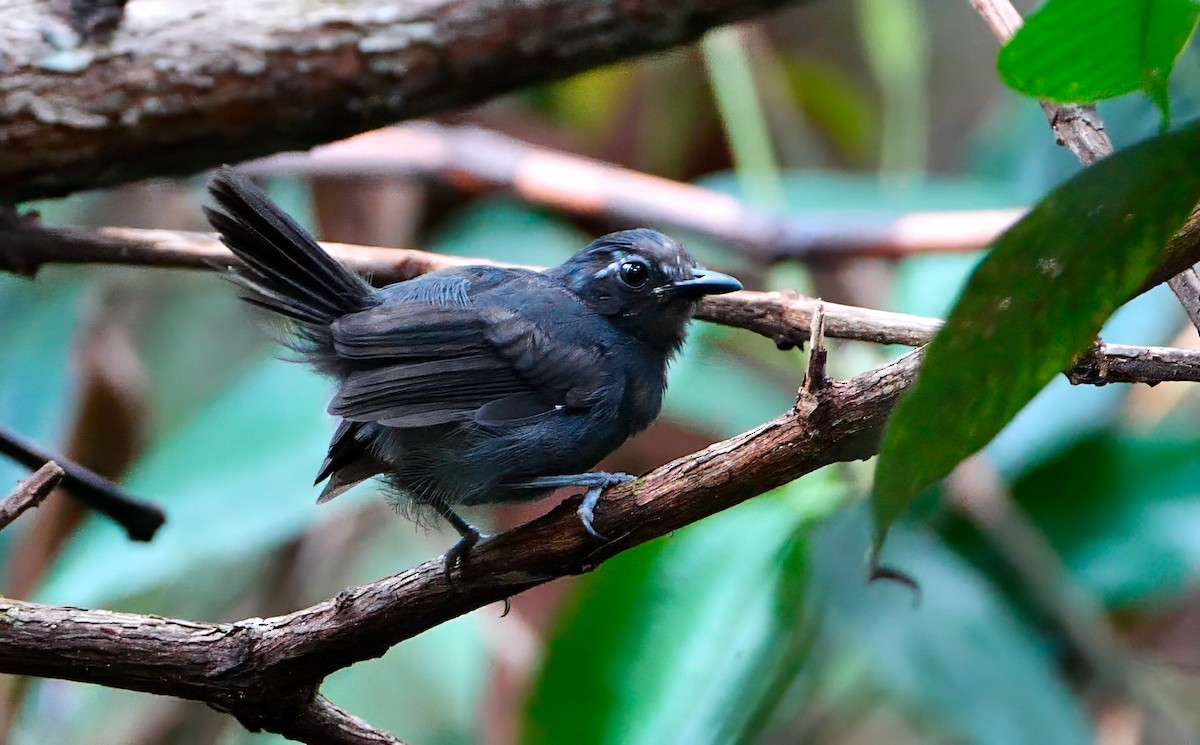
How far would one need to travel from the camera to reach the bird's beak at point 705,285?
8.02 ft

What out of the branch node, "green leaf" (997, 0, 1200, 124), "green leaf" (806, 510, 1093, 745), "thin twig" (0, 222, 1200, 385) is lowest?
"green leaf" (806, 510, 1093, 745)

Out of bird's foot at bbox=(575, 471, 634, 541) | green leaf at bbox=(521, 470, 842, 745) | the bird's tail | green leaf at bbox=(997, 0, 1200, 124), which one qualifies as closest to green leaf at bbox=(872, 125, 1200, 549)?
green leaf at bbox=(997, 0, 1200, 124)

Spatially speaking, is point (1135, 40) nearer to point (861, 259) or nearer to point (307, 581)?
point (861, 259)

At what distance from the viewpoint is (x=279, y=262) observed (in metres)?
2.29

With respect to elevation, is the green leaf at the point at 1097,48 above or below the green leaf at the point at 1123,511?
above

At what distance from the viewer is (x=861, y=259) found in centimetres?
451

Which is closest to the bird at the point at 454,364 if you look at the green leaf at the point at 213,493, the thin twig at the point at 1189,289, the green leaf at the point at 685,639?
the green leaf at the point at 685,639

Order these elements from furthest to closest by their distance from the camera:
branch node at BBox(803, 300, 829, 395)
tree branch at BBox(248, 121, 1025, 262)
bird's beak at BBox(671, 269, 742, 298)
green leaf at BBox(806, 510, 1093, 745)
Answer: tree branch at BBox(248, 121, 1025, 262) < green leaf at BBox(806, 510, 1093, 745) < bird's beak at BBox(671, 269, 742, 298) < branch node at BBox(803, 300, 829, 395)

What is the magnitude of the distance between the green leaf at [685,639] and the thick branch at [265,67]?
53.1 inches

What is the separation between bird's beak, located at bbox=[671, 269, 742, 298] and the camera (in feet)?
8.02

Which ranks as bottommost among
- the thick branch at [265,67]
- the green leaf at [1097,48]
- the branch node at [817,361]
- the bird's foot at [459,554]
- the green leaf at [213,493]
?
the green leaf at [213,493]

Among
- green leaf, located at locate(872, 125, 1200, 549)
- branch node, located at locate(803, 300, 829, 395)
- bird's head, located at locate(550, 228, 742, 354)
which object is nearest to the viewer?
green leaf, located at locate(872, 125, 1200, 549)

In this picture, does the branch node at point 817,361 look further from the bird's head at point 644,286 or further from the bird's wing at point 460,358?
the bird's head at point 644,286

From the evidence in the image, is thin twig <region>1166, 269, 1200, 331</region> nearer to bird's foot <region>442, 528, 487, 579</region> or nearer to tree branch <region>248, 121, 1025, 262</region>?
bird's foot <region>442, 528, 487, 579</region>
